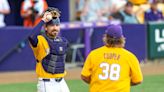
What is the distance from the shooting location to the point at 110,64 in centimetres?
570

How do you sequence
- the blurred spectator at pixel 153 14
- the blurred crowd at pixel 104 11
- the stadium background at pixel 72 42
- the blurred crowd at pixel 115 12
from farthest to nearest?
the blurred spectator at pixel 153 14
the blurred crowd at pixel 115 12
the blurred crowd at pixel 104 11
the stadium background at pixel 72 42

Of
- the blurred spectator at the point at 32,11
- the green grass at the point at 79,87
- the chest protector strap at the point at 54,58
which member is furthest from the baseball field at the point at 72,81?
the chest protector strap at the point at 54,58

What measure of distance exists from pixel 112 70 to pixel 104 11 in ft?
34.9

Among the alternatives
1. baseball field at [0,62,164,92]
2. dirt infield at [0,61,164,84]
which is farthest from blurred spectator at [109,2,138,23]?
baseball field at [0,62,164,92]

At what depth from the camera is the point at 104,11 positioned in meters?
16.2

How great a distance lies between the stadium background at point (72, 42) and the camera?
1296cm

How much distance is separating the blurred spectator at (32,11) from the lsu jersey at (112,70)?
8.34 metres

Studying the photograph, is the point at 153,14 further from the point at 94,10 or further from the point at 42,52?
the point at 42,52

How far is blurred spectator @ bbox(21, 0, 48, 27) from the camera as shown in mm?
14000

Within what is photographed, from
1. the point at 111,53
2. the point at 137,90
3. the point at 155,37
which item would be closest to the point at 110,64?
the point at 111,53

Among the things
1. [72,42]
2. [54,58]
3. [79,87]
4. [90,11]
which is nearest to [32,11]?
[72,42]

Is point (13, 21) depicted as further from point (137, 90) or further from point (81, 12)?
point (137, 90)

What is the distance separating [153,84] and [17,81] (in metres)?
2.98

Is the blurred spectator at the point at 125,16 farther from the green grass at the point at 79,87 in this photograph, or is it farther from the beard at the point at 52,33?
the beard at the point at 52,33
